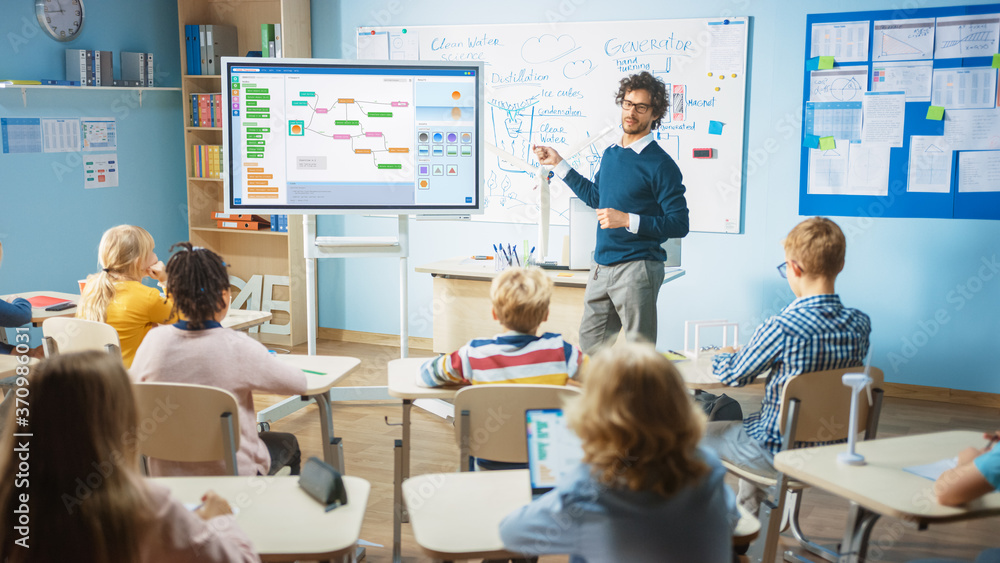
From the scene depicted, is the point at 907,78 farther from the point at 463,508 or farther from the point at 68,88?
the point at 68,88

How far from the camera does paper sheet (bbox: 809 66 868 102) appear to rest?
174 inches

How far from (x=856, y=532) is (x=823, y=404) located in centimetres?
39

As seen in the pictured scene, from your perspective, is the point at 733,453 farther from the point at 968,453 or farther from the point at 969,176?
the point at 969,176

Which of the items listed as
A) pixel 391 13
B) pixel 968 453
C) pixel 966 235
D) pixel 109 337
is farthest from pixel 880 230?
pixel 109 337

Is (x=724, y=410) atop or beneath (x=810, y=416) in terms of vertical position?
beneath

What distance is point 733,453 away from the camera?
255 cm

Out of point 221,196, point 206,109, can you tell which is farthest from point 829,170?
point 221,196

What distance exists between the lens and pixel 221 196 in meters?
6.07

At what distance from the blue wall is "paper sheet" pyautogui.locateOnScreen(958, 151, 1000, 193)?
5058 mm

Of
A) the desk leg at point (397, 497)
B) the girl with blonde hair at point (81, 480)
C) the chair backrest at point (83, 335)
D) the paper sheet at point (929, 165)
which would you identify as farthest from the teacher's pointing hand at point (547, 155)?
the girl with blonde hair at point (81, 480)

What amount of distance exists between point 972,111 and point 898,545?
2538 mm

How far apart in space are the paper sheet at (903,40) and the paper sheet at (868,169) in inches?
19.1

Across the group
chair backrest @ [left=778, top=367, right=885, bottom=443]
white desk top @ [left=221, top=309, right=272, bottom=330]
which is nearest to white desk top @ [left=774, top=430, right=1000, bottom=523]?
chair backrest @ [left=778, top=367, right=885, bottom=443]

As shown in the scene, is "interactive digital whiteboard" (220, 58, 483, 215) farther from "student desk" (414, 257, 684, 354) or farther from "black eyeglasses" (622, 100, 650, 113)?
"black eyeglasses" (622, 100, 650, 113)
